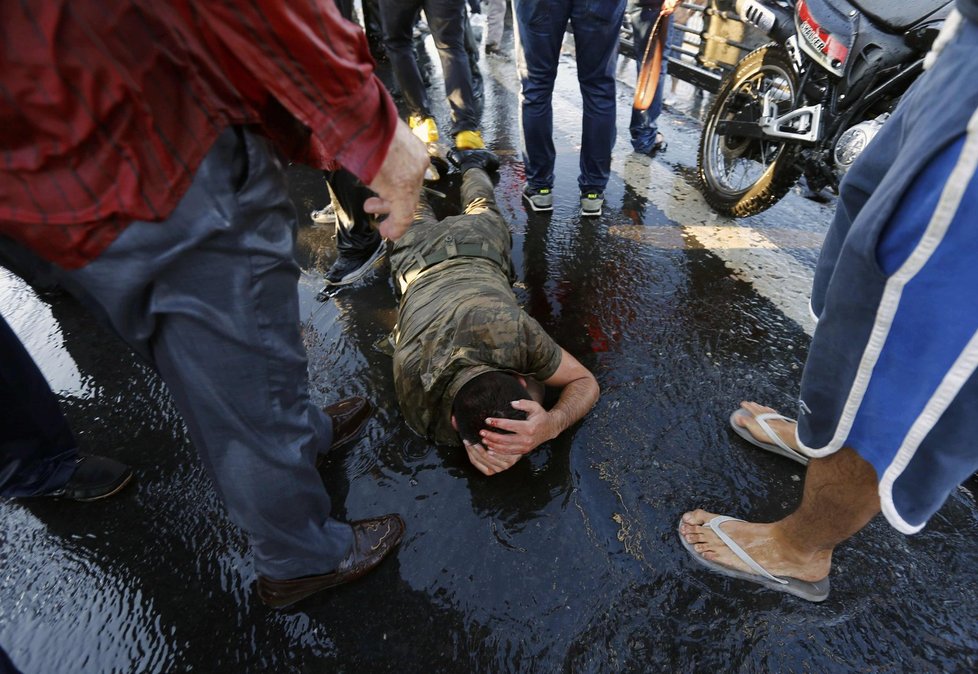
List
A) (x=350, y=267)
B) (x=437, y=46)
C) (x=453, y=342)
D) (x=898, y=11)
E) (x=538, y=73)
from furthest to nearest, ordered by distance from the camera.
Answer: (x=437, y=46) → (x=538, y=73) → (x=350, y=267) → (x=898, y=11) → (x=453, y=342)

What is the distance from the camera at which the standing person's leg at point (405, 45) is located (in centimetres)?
341

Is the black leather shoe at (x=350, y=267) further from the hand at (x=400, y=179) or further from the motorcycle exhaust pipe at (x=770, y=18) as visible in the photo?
the motorcycle exhaust pipe at (x=770, y=18)

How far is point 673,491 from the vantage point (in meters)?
1.70

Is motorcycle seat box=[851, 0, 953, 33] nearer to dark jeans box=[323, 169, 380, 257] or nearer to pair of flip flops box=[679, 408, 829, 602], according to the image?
pair of flip flops box=[679, 408, 829, 602]

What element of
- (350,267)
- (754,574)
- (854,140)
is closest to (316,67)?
(754,574)

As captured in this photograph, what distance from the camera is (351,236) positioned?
2.73 m

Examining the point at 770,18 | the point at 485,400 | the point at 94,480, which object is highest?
the point at 770,18

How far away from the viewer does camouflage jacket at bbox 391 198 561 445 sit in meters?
1.67

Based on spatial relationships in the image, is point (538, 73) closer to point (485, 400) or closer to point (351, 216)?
point (351, 216)

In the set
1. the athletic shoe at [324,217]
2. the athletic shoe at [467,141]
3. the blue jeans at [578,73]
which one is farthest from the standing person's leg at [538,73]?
the athletic shoe at [324,217]

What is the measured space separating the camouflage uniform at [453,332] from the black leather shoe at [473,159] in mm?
1231

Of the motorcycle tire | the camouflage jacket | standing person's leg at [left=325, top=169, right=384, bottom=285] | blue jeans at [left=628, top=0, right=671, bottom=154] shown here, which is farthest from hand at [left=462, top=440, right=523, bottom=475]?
blue jeans at [left=628, top=0, right=671, bottom=154]

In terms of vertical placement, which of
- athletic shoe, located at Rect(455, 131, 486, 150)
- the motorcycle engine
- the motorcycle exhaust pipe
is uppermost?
the motorcycle exhaust pipe

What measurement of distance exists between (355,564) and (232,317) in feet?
2.87
